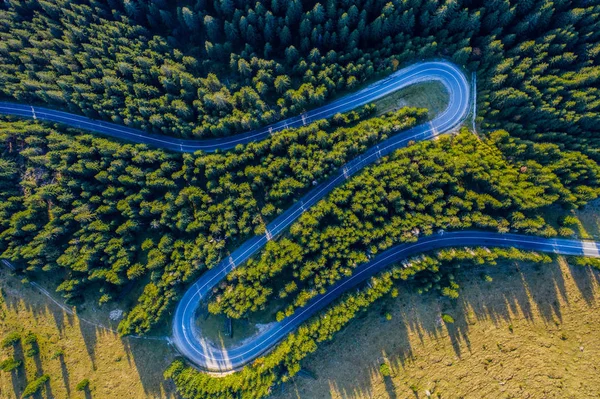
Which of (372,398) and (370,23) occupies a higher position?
(370,23)

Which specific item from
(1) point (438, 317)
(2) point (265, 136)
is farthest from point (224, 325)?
(1) point (438, 317)

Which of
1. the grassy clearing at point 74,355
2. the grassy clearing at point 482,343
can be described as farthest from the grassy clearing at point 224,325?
the grassy clearing at point 482,343

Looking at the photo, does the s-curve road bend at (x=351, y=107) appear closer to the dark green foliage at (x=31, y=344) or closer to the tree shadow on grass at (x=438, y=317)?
the tree shadow on grass at (x=438, y=317)

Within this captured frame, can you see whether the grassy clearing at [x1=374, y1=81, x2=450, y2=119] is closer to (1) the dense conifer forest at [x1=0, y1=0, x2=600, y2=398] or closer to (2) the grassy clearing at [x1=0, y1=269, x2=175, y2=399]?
(1) the dense conifer forest at [x1=0, y1=0, x2=600, y2=398]

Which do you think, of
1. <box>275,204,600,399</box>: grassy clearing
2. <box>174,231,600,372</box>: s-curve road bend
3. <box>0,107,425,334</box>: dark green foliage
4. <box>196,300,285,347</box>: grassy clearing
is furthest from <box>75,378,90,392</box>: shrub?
<box>275,204,600,399</box>: grassy clearing

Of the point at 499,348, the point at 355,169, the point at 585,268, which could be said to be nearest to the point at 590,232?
the point at 585,268

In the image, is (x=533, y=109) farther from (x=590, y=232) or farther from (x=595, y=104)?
(x=590, y=232)

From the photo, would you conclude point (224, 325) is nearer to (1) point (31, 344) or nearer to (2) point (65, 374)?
(2) point (65, 374)
